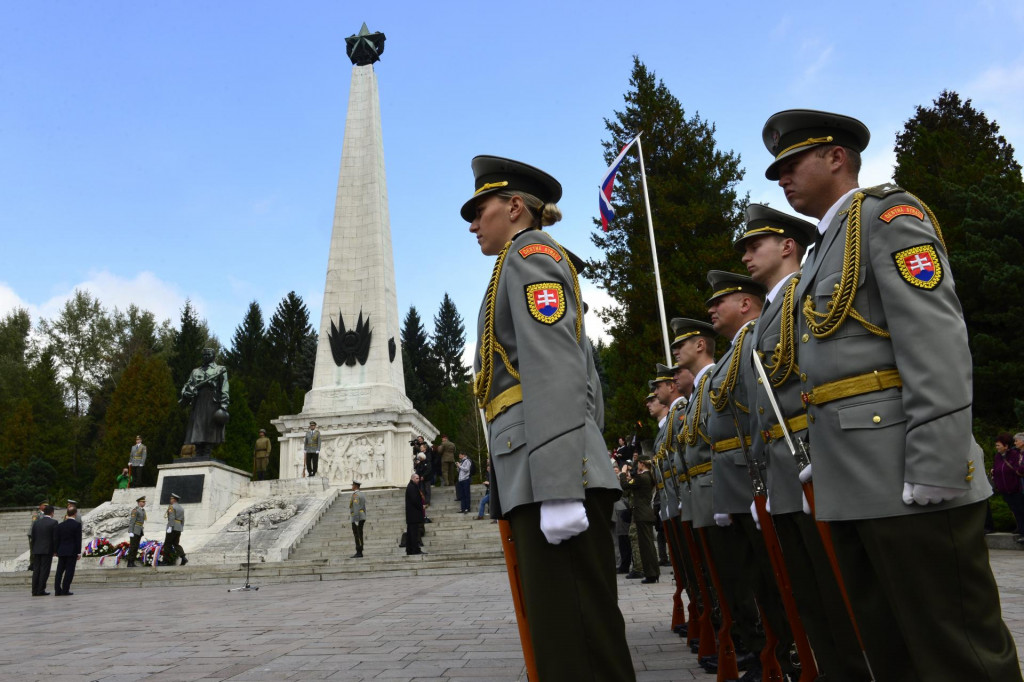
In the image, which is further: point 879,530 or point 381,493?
point 381,493

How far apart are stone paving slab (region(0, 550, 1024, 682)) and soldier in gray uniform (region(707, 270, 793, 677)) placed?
0.68 meters

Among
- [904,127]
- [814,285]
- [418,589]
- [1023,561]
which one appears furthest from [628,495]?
[904,127]

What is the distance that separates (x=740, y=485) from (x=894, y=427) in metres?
1.98

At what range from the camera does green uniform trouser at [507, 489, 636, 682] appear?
2469mm

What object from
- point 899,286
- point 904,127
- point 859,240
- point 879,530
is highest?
point 904,127

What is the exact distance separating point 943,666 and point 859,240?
137 centimetres

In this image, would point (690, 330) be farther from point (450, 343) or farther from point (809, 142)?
point (450, 343)

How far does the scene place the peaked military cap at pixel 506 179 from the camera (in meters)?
3.21

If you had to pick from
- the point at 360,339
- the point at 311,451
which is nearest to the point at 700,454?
the point at 311,451

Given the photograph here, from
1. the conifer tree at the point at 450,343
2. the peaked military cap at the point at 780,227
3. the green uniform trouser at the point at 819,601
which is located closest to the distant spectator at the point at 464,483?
the peaked military cap at the point at 780,227

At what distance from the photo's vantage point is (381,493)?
2361 centimetres

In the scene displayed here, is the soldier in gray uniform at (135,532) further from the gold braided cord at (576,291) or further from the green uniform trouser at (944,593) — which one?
the green uniform trouser at (944,593)

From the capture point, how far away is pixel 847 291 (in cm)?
264

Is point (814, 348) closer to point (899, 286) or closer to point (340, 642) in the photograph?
point (899, 286)
